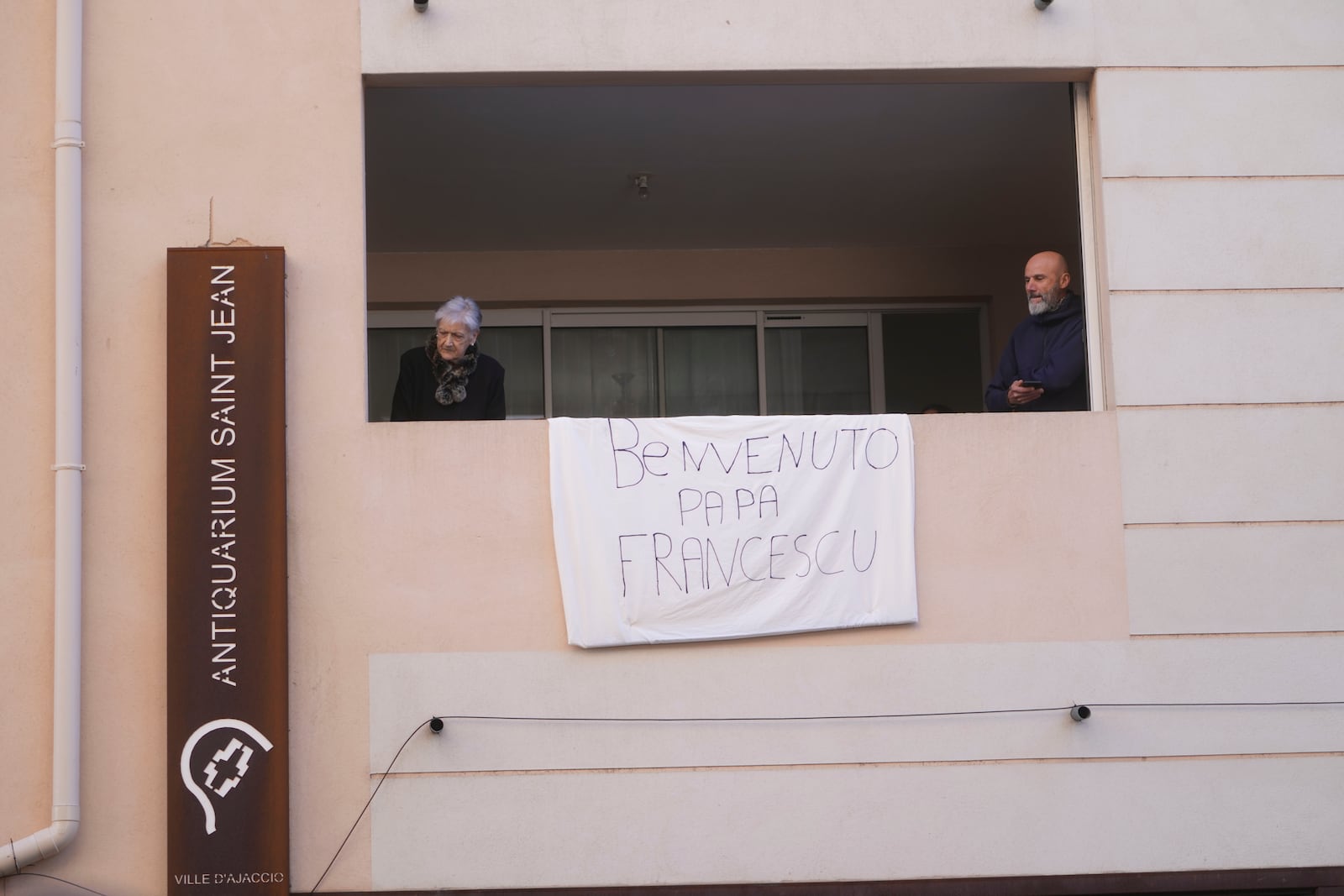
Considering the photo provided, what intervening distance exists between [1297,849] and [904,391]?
400 centimetres

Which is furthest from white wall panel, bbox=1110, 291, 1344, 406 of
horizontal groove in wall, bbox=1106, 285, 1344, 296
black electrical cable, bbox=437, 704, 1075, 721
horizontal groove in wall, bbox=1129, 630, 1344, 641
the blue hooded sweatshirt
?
black electrical cable, bbox=437, 704, 1075, 721

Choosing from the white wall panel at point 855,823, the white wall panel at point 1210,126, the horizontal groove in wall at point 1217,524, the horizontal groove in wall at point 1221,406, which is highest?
the white wall panel at point 1210,126

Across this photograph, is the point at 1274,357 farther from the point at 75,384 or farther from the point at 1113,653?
the point at 75,384

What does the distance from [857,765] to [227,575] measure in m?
2.53

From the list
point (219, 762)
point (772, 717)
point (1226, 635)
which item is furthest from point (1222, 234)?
point (219, 762)

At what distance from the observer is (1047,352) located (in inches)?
231

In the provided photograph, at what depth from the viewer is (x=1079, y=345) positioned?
5812 millimetres

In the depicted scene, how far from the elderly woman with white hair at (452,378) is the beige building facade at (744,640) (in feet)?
1.81

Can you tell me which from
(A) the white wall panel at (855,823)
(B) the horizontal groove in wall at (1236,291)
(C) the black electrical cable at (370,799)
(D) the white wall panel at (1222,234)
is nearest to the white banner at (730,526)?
(A) the white wall panel at (855,823)

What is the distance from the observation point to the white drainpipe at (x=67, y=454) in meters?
5.13

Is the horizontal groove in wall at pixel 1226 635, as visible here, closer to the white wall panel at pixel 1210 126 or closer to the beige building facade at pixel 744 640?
the beige building facade at pixel 744 640

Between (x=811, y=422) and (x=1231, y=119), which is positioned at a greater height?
(x=1231, y=119)

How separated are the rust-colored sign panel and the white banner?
113 cm

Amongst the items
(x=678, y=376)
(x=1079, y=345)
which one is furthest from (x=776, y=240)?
(x=1079, y=345)
